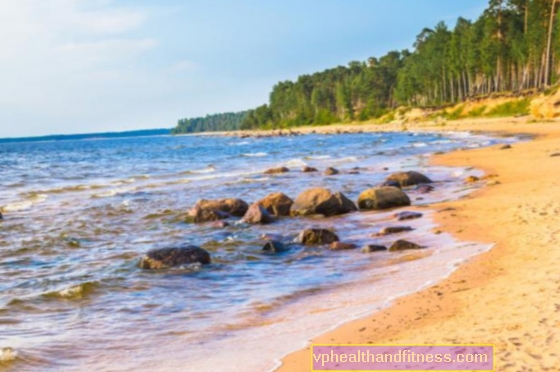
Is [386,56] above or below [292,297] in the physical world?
above

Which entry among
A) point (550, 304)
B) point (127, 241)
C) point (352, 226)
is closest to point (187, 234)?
point (127, 241)

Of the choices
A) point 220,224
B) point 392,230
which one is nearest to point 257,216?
point 220,224

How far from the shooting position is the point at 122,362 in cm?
664

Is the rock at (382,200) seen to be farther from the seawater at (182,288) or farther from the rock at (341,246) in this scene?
the rock at (341,246)

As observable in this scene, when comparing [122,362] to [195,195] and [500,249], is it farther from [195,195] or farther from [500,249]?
[195,195]

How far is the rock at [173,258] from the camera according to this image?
460 inches

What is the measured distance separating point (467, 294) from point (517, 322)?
5.42ft

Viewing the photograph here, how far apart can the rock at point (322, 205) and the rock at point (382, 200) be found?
0.38 meters

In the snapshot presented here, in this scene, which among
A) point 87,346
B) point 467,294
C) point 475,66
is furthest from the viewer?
point 475,66

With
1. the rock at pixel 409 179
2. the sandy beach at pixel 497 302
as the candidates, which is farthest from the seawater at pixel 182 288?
the rock at pixel 409 179

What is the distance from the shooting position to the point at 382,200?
18.0m

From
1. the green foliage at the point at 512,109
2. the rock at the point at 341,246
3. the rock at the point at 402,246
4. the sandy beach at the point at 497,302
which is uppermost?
the green foliage at the point at 512,109

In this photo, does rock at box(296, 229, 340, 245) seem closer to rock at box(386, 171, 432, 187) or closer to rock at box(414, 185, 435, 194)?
rock at box(414, 185, 435, 194)

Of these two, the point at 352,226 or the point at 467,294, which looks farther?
the point at 352,226
